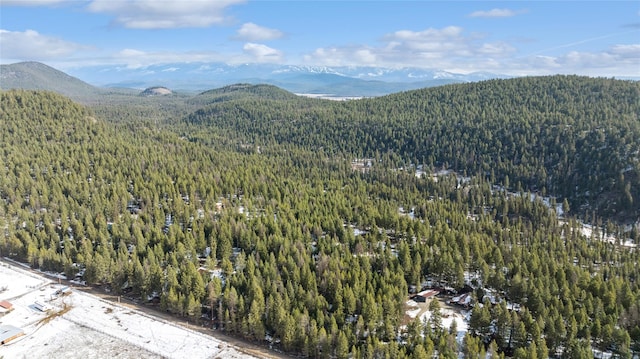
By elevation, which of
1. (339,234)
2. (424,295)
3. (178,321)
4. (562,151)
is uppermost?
(562,151)

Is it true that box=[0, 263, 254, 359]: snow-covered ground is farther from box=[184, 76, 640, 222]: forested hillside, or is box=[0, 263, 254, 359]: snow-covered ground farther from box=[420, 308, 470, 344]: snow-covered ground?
box=[184, 76, 640, 222]: forested hillside

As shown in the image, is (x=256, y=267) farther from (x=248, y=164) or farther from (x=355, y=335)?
(x=248, y=164)

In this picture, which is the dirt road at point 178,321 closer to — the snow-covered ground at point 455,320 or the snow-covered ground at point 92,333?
the snow-covered ground at point 92,333

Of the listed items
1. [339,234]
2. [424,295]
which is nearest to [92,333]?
[339,234]

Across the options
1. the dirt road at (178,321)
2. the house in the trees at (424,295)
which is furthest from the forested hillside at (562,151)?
the dirt road at (178,321)

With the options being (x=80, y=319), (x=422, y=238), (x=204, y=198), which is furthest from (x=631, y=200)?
→ (x=80, y=319)

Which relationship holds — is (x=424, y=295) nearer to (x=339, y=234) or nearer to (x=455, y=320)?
(x=455, y=320)

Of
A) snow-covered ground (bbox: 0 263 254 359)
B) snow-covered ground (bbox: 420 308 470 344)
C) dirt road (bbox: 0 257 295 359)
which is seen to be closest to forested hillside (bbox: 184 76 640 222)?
snow-covered ground (bbox: 420 308 470 344)
